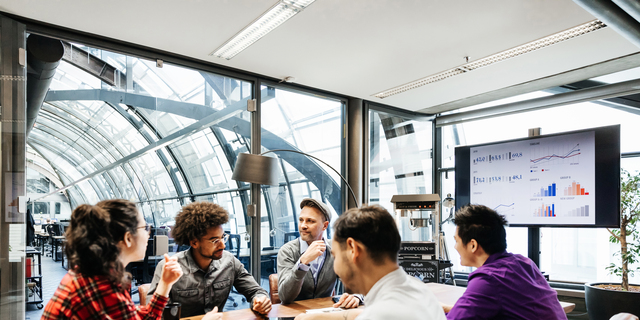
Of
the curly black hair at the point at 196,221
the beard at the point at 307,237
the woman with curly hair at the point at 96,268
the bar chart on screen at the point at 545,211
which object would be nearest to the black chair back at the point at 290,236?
the beard at the point at 307,237

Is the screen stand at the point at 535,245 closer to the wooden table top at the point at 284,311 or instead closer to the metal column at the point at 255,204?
the metal column at the point at 255,204

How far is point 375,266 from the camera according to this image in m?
1.47

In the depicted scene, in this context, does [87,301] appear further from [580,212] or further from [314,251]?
[580,212]

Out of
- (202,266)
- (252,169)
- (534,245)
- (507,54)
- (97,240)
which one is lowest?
(534,245)

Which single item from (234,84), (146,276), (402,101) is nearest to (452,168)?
(402,101)

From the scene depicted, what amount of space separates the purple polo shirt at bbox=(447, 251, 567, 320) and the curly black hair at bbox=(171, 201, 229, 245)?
55.9 inches

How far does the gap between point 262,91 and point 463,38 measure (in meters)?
2.26

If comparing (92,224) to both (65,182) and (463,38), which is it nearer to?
(65,182)

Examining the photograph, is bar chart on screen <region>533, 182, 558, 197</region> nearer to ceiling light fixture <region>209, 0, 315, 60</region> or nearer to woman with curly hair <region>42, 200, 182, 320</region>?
ceiling light fixture <region>209, 0, 315, 60</region>

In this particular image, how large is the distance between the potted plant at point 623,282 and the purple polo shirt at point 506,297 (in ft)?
8.73

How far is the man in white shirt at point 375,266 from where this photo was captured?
136cm

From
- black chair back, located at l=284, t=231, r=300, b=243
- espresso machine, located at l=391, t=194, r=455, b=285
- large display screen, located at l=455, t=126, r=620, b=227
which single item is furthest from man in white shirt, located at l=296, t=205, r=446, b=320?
large display screen, located at l=455, t=126, r=620, b=227

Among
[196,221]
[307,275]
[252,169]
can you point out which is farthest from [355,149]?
[196,221]

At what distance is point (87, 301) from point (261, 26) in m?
2.58
